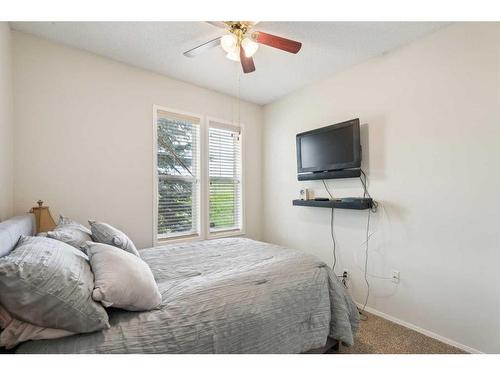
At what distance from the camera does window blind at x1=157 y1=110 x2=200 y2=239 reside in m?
2.96

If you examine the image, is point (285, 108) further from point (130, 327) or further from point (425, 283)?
point (130, 327)

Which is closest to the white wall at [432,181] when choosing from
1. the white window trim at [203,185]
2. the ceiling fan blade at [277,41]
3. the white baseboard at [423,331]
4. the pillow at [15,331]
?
the white baseboard at [423,331]

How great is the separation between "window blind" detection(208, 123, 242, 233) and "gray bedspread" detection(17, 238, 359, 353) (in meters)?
1.34

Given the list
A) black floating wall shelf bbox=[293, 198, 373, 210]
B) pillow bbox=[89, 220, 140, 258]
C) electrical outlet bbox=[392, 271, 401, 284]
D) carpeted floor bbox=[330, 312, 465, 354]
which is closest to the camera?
pillow bbox=[89, 220, 140, 258]

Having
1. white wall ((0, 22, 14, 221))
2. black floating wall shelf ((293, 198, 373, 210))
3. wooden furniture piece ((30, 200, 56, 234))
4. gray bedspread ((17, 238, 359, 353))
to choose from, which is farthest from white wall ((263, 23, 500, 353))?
white wall ((0, 22, 14, 221))

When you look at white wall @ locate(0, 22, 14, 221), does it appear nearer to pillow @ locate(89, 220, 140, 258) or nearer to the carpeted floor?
pillow @ locate(89, 220, 140, 258)

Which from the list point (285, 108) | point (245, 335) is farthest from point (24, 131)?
point (285, 108)

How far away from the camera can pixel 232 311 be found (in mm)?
1241

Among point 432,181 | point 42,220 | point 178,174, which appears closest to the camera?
point 42,220

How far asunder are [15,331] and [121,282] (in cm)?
35

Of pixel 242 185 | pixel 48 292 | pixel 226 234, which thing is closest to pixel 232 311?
pixel 48 292

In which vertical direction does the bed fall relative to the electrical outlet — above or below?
above

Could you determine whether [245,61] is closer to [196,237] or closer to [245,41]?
[245,41]
